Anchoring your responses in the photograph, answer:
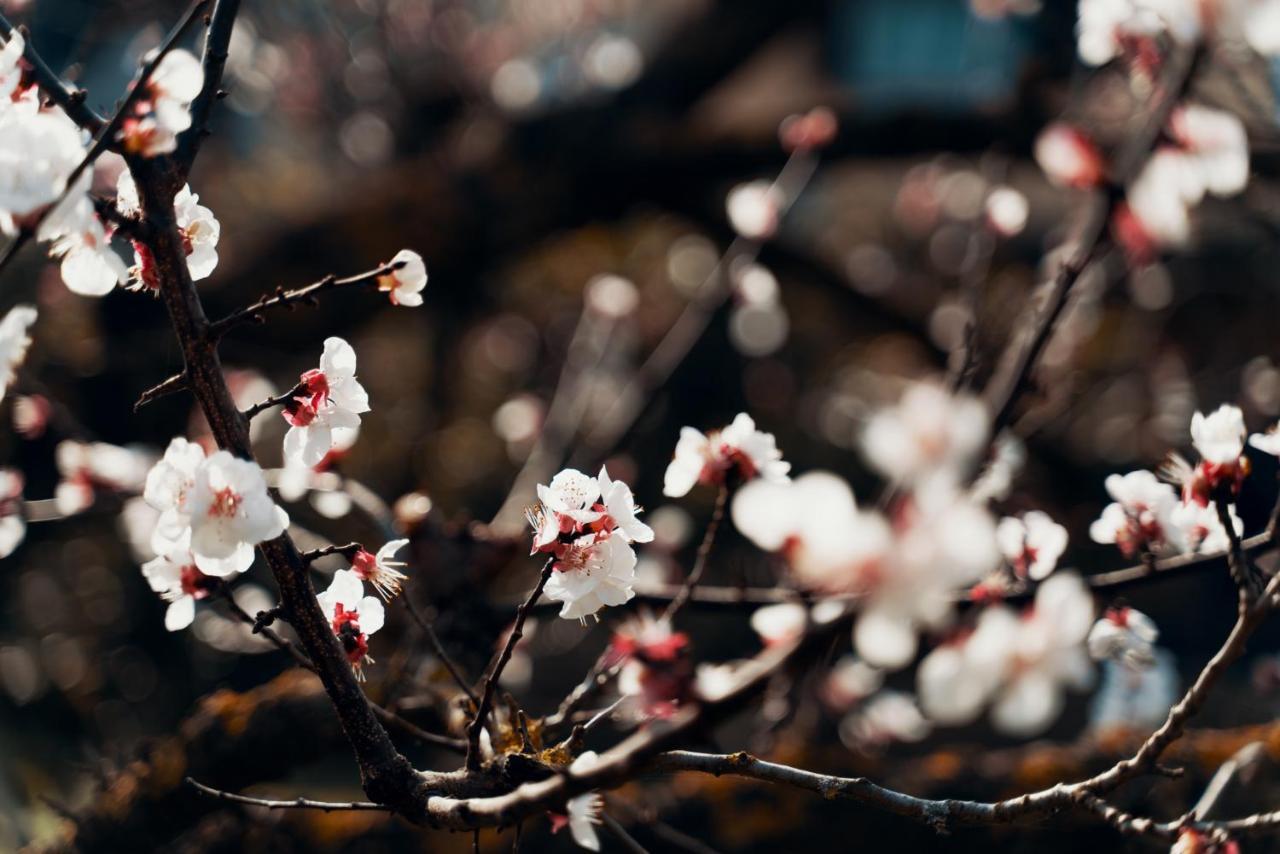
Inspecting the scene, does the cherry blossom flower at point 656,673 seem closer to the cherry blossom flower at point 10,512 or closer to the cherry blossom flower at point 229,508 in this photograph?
the cherry blossom flower at point 229,508

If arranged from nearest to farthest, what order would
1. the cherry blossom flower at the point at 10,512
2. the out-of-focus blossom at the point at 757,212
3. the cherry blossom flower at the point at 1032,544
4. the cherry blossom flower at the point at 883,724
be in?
the cherry blossom flower at the point at 1032,544, the cherry blossom flower at the point at 10,512, the out-of-focus blossom at the point at 757,212, the cherry blossom flower at the point at 883,724

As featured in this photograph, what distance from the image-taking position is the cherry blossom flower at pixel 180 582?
41.1 inches

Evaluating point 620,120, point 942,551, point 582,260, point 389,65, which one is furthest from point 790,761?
point 582,260

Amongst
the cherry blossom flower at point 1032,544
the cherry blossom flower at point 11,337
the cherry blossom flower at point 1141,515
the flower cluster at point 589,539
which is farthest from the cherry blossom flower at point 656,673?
the cherry blossom flower at point 11,337

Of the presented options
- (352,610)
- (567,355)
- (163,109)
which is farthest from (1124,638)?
(567,355)

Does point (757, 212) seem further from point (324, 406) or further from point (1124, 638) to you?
point (324, 406)

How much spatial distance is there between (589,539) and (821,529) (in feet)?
1.47

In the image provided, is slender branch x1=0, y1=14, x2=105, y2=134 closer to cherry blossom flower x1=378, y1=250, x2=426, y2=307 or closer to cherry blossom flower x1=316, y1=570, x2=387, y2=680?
cherry blossom flower x1=378, y1=250, x2=426, y2=307

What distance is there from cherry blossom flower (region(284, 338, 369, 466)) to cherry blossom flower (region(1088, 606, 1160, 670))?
858 mm

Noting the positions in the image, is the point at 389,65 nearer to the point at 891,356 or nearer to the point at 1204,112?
the point at 891,356

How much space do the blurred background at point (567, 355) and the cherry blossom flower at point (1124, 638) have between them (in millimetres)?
372

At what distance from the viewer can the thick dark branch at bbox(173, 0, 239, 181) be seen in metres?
0.99

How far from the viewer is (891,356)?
21.7 feet

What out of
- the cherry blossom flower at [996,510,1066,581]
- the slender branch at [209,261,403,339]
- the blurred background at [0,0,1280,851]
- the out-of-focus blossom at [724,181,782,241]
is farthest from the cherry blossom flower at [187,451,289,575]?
the out-of-focus blossom at [724,181,782,241]
